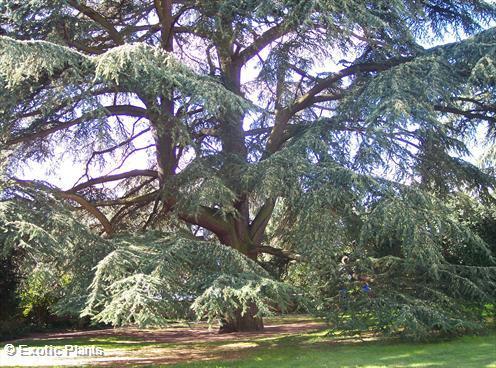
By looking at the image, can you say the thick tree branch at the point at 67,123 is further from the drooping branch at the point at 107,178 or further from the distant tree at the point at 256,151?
the drooping branch at the point at 107,178

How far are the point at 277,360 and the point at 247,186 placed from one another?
316 cm

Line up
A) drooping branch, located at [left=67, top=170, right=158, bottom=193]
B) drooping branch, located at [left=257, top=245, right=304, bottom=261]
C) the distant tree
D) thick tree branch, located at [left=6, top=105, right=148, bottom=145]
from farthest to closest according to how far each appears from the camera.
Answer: drooping branch, located at [left=257, top=245, right=304, bottom=261] < drooping branch, located at [left=67, top=170, right=158, bottom=193] < thick tree branch, located at [left=6, top=105, right=148, bottom=145] < the distant tree

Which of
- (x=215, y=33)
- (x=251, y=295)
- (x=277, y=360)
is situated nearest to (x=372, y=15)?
(x=215, y=33)

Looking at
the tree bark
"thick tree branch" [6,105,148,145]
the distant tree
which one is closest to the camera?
the distant tree

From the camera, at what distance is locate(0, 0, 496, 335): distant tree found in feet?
26.5

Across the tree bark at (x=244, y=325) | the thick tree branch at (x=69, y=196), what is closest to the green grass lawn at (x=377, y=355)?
the tree bark at (x=244, y=325)

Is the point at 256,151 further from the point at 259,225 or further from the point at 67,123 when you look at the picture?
the point at 67,123

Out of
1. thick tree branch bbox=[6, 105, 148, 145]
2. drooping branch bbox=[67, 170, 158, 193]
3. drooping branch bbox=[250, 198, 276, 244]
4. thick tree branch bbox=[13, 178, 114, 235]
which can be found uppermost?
thick tree branch bbox=[6, 105, 148, 145]

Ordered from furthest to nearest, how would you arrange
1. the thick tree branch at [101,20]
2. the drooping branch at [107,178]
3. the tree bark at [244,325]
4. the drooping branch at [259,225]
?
the tree bark at [244,325], the drooping branch at [259,225], the drooping branch at [107,178], the thick tree branch at [101,20]

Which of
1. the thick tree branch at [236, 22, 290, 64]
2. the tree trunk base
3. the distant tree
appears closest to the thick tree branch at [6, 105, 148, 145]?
the distant tree

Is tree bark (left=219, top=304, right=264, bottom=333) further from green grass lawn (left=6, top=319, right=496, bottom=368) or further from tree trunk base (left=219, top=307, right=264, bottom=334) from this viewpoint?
green grass lawn (left=6, top=319, right=496, bottom=368)

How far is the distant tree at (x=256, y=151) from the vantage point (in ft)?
26.5

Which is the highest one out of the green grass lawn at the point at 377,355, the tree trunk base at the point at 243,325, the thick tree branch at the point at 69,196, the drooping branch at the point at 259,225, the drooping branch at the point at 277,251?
the thick tree branch at the point at 69,196

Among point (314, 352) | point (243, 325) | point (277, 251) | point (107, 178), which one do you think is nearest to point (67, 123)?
point (107, 178)
